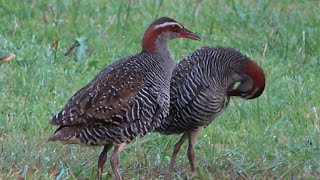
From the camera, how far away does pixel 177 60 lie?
10.3m

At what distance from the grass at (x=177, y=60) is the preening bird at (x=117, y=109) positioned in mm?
315

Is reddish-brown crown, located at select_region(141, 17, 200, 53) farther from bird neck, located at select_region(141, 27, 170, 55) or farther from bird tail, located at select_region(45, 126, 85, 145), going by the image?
bird tail, located at select_region(45, 126, 85, 145)

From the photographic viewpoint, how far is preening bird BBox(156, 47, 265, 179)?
Result: 24.4 feet

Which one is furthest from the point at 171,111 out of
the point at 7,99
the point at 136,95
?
the point at 7,99

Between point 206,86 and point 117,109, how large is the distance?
71 cm

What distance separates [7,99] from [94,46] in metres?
1.83

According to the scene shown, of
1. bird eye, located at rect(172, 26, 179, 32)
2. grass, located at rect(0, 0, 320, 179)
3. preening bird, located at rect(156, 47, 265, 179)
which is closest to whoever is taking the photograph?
preening bird, located at rect(156, 47, 265, 179)

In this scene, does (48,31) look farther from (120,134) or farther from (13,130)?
(120,134)

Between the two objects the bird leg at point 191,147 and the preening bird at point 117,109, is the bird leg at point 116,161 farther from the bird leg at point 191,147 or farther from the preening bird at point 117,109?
the bird leg at point 191,147

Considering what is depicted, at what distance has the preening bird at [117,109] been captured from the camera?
716 cm

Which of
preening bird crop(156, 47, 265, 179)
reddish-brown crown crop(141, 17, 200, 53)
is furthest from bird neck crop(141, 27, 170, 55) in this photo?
preening bird crop(156, 47, 265, 179)

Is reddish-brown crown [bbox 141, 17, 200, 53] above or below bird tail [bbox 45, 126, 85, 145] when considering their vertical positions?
above

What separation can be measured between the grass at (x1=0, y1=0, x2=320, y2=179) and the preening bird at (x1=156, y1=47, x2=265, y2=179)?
43 centimetres

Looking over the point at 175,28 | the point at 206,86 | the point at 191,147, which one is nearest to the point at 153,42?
the point at 175,28
